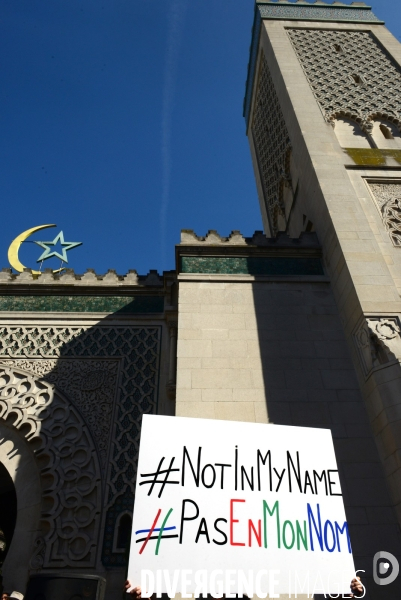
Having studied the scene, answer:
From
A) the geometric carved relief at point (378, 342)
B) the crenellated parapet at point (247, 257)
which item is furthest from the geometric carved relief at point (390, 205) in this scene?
the geometric carved relief at point (378, 342)

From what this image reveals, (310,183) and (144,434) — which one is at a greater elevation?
(310,183)

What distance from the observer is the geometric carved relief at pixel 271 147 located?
300 inches

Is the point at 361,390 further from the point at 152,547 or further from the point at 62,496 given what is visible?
the point at 62,496

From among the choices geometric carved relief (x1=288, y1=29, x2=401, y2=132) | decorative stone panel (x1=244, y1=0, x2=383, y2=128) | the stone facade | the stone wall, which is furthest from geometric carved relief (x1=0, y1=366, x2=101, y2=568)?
decorative stone panel (x1=244, y1=0, x2=383, y2=128)

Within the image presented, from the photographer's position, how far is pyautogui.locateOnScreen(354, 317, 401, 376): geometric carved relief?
3.56 m

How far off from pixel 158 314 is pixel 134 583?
391 cm

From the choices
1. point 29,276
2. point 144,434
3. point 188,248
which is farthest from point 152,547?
point 29,276

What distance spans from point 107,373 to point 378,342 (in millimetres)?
3030

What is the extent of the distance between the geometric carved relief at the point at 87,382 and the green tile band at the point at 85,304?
Answer: 2.76 ft

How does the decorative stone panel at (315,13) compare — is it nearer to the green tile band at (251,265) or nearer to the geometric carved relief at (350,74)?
the geometric carved relief at (350,74)

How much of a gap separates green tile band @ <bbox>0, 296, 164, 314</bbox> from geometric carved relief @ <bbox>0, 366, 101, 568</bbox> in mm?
1025

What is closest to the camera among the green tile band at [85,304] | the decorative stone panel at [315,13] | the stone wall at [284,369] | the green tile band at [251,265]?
the stone wall at [284,369]

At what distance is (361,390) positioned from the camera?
384 centimetres

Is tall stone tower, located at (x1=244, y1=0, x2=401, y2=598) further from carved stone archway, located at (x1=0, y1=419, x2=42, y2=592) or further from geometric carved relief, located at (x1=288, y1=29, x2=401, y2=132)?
carved stone archway, located at (x1=0, y1=419, x2=42, y2=592)
